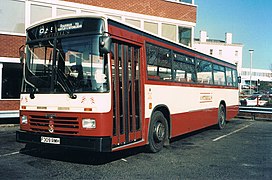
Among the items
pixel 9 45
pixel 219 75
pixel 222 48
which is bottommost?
pixel 219 75

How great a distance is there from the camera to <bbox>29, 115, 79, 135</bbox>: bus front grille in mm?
6391

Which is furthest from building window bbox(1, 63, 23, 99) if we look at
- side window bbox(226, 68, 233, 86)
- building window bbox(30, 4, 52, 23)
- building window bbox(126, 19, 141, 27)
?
side window bbox(226, 68, 233, 86)

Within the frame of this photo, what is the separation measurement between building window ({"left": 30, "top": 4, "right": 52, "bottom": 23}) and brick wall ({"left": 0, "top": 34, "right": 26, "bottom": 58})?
1205mm

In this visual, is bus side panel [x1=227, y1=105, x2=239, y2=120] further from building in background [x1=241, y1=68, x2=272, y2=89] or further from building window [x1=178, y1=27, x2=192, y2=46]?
building in background [x1=241, y1=68, x2=272, y2=89]

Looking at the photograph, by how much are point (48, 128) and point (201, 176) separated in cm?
332

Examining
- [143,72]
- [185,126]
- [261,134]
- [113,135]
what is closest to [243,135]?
[261,134]

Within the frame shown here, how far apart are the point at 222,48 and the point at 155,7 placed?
73559mm

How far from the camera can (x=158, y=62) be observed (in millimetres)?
8664

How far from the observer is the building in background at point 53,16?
14.5m

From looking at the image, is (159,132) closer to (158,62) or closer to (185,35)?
(158,62)

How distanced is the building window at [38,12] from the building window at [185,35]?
883 centimetres

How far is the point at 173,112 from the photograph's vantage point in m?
9.36

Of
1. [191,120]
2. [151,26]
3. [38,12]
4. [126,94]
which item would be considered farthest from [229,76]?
[38,12]

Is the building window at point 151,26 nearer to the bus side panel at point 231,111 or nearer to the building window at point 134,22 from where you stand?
the building window at point 134,22
